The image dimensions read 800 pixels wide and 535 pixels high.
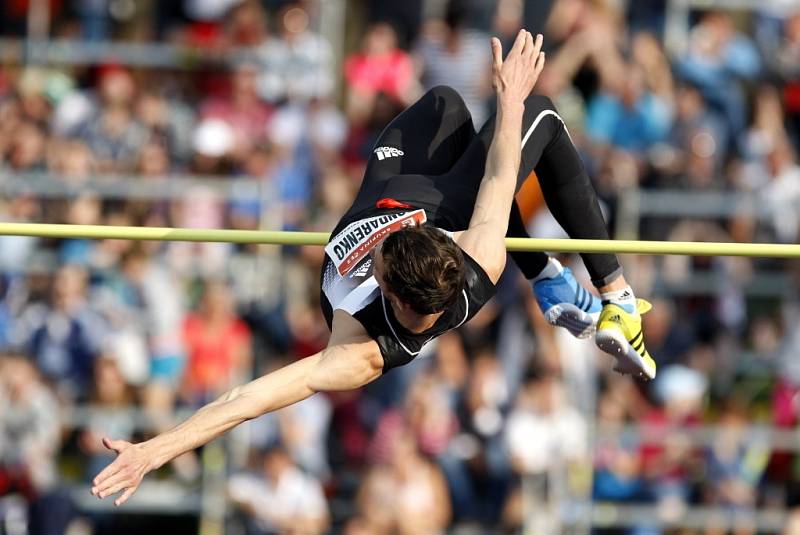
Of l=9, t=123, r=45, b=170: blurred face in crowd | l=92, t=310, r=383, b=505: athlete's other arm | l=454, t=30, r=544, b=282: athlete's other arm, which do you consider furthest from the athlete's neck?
l=9, t=123, r=45, b=170: blurred face in crowd

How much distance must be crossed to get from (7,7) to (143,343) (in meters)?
4.46

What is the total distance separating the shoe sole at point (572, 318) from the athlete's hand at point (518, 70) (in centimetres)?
122

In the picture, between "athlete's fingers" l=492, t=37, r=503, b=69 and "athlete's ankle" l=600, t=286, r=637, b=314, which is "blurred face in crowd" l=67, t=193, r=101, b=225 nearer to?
"athlete's ankle" l=600, t=286, r=637, b=314

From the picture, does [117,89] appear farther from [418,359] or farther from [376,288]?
[376,288]

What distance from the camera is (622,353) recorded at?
7.57 metres

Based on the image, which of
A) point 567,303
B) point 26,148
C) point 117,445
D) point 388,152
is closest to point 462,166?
point 388,152

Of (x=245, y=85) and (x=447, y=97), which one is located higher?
(x=447, y=97)

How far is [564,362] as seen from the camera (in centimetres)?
1198

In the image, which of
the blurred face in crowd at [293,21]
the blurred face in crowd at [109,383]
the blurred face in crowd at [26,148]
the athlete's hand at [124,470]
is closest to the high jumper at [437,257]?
the athlete's hand at [124,470]

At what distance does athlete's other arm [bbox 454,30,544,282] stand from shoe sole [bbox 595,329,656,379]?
811 mm

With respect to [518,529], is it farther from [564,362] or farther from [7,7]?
[7,7]

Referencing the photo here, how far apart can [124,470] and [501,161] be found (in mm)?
2014

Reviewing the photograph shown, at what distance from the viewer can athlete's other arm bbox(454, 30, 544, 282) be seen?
6812mm

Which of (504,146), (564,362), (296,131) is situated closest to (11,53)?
(296,131)
